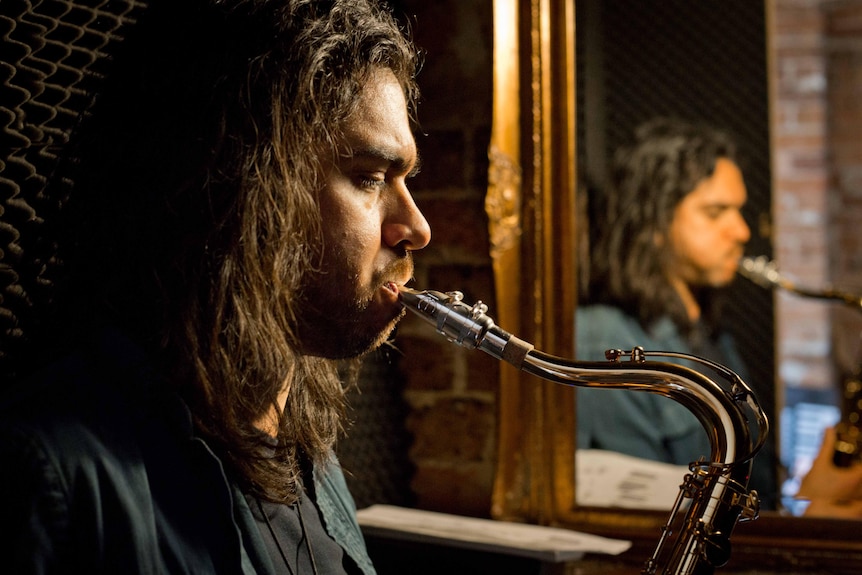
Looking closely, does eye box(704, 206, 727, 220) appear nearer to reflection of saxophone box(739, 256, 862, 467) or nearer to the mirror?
reflection of saxophone box(739, 256, 862, 467)

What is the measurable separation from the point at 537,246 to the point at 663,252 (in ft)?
1.01

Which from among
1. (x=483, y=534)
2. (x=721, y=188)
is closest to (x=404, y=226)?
(x=483, y=534)

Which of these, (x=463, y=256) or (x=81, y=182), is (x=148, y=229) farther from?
(x=463, y=256)

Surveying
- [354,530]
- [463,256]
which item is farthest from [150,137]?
[463,256]

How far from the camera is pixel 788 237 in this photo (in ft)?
6.05

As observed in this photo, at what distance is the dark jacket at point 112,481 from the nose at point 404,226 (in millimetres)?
339

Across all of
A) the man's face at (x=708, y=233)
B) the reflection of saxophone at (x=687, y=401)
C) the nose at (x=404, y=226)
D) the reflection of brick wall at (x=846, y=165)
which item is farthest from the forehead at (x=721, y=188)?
the nose at (x=404, y=226)

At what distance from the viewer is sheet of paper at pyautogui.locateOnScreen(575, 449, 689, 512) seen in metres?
1.67

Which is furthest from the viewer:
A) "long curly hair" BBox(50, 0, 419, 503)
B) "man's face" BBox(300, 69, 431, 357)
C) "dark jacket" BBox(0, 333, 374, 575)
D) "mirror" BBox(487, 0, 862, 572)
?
"mirror" BBox(487, 0, 862, 572)

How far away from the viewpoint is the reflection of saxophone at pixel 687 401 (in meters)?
1.03

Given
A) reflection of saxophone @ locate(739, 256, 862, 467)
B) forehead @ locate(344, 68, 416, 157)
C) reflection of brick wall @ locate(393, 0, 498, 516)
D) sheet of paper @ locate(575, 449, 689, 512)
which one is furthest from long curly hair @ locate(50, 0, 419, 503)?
reflection of saxophone @ locate(739, 256, 862, 467)

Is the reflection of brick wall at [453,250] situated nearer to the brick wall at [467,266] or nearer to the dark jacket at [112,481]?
the brick wall at [467,266]

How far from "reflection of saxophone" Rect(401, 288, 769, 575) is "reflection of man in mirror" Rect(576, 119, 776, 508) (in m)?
0.61

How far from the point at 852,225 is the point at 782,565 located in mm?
868
